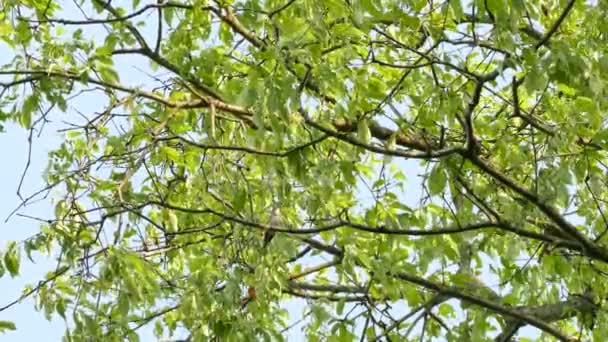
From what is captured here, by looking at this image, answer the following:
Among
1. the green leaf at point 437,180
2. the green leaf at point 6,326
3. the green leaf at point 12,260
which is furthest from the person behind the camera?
the green leaf at point 12,260

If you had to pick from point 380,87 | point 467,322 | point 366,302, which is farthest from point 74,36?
point 467,322

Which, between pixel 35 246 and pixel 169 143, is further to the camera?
pixel 169 143

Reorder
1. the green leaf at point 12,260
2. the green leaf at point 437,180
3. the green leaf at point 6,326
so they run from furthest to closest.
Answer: the green leaf at point 12,260 → the green leaf at point 437,180 → the green leaf at point 6,326

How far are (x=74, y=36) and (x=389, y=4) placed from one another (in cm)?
168

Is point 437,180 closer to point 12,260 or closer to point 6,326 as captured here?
point 6,326

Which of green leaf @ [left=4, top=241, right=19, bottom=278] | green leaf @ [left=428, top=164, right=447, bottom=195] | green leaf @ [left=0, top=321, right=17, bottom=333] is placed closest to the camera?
→ green leaf @ [left=0, top=321, right=17, bottom=333]

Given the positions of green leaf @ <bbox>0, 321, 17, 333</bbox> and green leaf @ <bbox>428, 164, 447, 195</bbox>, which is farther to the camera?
green leaf @ <bbox>428, 164, 447, 195</bbox>

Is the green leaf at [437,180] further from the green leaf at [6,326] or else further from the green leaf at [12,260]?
the green leaf at [12,260]

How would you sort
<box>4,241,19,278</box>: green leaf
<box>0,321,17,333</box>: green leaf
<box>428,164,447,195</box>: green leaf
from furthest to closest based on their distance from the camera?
<box>4,241,19,278</box>: green leaf < <box>428,164,447,195</box>: green leaf < <box>0,321,17,333</box>: green leaf

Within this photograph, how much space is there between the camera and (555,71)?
5.45 meters

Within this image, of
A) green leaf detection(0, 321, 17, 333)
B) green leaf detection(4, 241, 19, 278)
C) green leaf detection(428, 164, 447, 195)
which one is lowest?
green leaf detection(0, 321, 17, 333)

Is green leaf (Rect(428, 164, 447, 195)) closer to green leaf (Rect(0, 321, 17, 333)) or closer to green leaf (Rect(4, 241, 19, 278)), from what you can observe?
green leaf (Rect(0, 321, 17, 333))

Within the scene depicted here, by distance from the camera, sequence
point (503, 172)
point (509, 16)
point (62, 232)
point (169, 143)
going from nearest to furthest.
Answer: point (509, 16) < point (62, 232) < point (503, 172) < point (169, 143)

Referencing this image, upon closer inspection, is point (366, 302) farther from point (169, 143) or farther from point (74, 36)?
point (74, 36)
